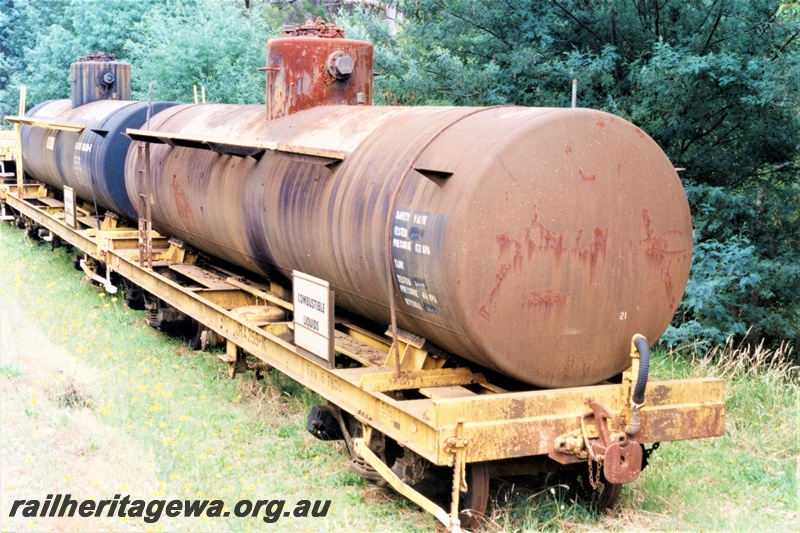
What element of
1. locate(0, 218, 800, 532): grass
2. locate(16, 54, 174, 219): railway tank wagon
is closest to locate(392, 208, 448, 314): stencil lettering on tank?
locate(0, 218, 800, 532): grass

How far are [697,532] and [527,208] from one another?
261 centimetres

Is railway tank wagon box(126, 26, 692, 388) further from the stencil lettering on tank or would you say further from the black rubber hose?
the black rubber hose

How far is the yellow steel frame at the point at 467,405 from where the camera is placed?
18.6ft

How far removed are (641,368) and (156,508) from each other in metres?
3.32

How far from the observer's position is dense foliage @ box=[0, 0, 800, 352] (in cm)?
1157

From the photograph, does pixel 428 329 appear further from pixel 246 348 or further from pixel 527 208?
pixel 246 348

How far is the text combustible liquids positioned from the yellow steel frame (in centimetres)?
68

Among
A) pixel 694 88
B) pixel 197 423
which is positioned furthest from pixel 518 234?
pixel 694 88

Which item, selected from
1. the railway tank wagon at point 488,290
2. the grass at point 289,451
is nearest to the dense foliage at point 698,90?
the grass at point 289,451

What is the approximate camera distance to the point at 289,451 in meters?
7.79

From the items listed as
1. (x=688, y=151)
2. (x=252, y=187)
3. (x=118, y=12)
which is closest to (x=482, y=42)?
(x=688, y=151)

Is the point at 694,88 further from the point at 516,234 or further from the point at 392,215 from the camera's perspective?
the point at 516,234

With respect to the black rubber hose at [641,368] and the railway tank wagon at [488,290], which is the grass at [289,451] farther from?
the black rubber hose at [641,368]

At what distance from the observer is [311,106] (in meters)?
9.30
